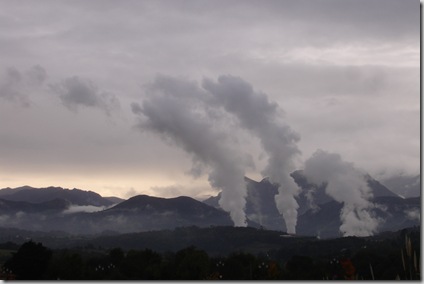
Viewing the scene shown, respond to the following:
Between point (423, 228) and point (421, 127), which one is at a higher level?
point (421, 127)

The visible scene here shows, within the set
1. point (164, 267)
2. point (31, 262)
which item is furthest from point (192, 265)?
point (31, 262)

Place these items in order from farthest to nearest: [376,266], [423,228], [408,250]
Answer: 1. [376,266]
2. [423,228]
3. [408,250]

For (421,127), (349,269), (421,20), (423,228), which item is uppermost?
(421,20)

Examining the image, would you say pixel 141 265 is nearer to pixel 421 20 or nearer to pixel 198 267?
pixel 198 267

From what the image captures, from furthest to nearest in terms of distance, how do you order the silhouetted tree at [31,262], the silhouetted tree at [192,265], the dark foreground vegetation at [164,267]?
the silhouetted tree at [192,265], the dark foreground vegetation at [164,267], the silhouetted tree at [31,262]

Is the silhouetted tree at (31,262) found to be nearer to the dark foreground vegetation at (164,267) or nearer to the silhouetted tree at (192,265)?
the dark foreground vegetation at (164,267)

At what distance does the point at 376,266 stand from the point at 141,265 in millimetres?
49837

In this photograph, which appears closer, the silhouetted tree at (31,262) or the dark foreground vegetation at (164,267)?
the silhouetted tree at (31,262)

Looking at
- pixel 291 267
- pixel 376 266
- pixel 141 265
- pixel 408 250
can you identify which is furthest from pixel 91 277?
A: pixel 408 250

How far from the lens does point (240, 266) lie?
131m

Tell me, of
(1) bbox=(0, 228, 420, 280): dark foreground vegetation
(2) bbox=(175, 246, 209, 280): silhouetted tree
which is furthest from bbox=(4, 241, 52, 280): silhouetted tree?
(2) bbox=(175, 246, 209, 280): silhouetted tree

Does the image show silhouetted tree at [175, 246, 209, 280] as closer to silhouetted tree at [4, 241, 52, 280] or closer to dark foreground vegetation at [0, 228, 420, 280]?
dark foreground vegetation at [0, 228, 420, 280]

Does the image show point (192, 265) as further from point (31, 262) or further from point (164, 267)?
point (31, 262)

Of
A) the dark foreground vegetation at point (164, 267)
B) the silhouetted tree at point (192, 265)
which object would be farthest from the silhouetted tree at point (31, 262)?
the silhouetted tree at point (192, 265)
